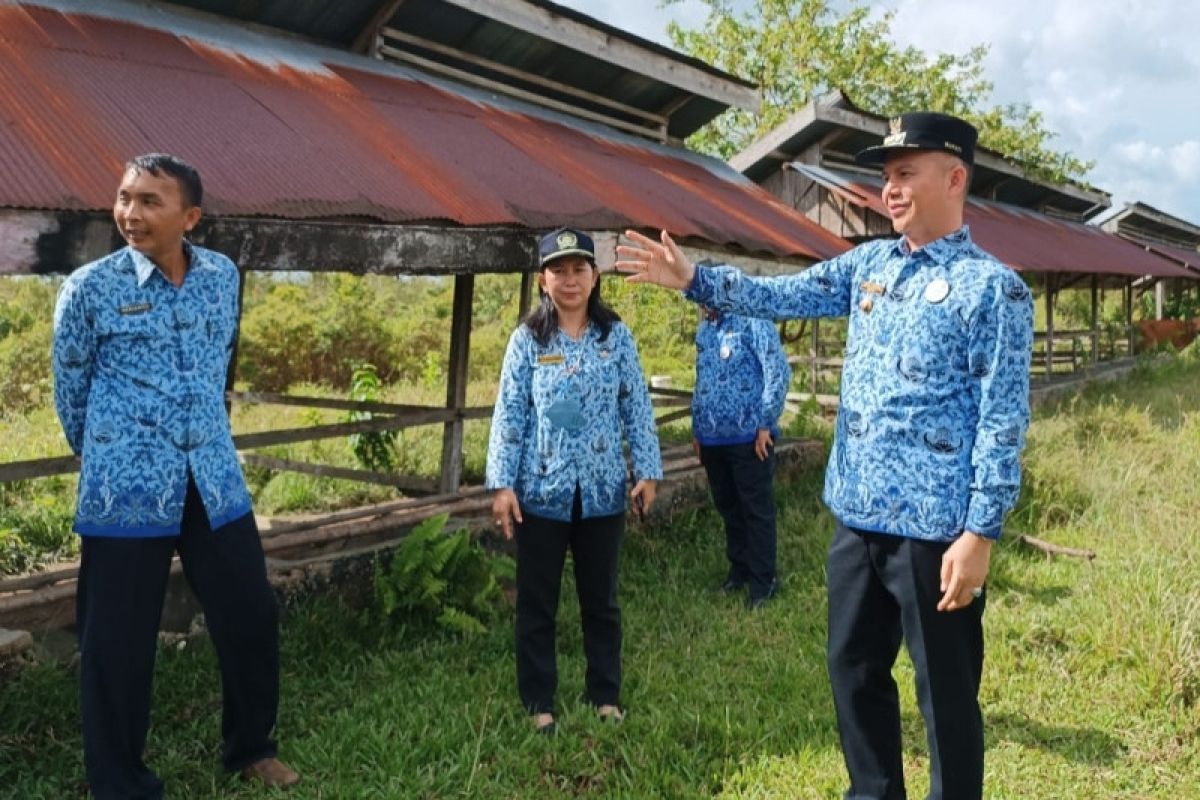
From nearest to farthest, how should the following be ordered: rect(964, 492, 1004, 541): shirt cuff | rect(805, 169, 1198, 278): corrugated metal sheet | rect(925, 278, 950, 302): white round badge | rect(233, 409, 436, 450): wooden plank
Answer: rect(964, 492, 1004, 541): shirt cuff < rect(925, 278, 950, 302): white round badge < rect(233, 409, 436, 450): wooden plank < rect(805, 169, 1198, 278): corrugated metal sheet

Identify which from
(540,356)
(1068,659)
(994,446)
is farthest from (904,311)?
(1068,659)

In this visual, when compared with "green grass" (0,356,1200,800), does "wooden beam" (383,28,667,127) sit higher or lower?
higher

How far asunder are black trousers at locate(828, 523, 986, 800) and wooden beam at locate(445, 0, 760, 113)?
18.3ft

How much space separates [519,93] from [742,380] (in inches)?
152

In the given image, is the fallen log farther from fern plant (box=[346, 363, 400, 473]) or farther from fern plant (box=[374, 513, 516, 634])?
fern plant (box=[346, 363, 400, 473])

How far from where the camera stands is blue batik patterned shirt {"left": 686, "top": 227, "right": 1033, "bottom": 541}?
7.84 feet

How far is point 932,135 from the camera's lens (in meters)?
2.46

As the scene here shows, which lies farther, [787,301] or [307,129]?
[307,129]

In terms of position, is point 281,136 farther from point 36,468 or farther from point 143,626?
point 143,626

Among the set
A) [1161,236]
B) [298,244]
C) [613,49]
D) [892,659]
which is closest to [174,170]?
[298,244]

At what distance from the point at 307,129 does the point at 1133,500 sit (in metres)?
6.12

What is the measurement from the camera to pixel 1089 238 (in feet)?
61.9

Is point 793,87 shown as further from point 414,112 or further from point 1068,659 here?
point 1068,659

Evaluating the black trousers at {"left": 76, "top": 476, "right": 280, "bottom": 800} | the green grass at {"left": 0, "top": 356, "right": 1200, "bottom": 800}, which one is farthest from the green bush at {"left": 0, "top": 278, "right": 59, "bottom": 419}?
the black trousers at {"left": 76, "top": 476, "right": 280, "bottom": 800}
